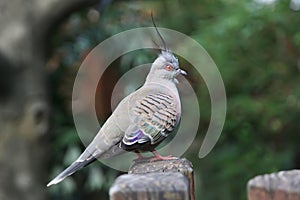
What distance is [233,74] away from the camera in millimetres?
3480

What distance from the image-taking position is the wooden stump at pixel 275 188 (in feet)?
2.84

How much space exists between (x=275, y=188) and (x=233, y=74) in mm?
2631

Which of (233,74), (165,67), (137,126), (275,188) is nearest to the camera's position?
(275,188)

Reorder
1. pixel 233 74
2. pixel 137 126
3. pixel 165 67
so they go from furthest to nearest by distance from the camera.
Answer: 1. pixel 233 74
2. pixel 165 67
3. pixel 137 126

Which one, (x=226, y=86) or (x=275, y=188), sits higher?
(x=226, y=86)

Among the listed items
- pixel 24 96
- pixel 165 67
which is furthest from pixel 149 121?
pixel 24 96

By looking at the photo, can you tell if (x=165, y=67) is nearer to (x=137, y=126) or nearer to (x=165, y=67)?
(x=165, y=67)

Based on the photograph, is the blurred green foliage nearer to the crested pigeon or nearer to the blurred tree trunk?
the blurred tree trunk

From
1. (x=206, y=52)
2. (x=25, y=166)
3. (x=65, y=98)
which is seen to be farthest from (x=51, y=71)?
(x=206, y=52)

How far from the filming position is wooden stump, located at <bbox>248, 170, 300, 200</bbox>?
87 cm

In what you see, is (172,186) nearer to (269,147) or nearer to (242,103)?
(242,103)

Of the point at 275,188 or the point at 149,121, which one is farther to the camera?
the point at 149,121

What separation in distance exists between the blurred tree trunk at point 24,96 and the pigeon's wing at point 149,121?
2.11 metres

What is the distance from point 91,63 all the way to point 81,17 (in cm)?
42
